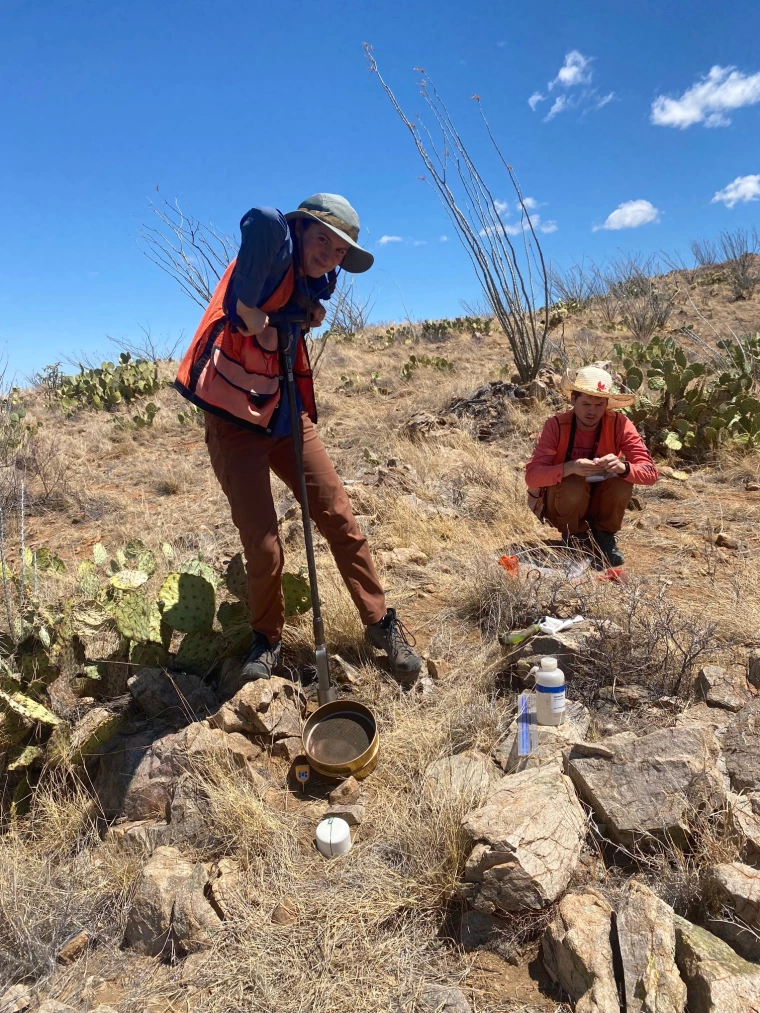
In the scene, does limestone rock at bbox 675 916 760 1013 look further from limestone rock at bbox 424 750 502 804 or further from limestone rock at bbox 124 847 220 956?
limestone rock at bbox 124 847 220 956

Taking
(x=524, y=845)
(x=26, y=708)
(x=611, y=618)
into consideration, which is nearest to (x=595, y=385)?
(x=611, y=618)

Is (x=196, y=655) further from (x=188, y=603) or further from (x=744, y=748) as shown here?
(x=744, y=748)

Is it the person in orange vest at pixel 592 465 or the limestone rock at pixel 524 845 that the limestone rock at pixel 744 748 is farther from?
the person in orange vest at pixel 592 465

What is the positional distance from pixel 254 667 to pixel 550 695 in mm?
1288

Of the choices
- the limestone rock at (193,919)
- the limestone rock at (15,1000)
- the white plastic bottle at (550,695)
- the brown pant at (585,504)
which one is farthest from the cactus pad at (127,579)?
the brown pant at (585,504)

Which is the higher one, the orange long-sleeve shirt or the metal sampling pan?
the orange long-sleeve shirt

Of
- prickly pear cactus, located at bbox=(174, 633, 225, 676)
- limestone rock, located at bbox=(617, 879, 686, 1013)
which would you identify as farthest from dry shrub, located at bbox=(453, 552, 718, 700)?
prickly pear cactus, located at bbox=(174, 633, 225, 676)

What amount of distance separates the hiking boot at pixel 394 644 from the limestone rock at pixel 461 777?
0.51m

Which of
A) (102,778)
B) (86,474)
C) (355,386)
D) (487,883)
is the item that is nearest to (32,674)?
(102,778)

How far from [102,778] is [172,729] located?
322 mm

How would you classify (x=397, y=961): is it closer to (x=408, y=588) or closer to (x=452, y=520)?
(x=408, y=588)

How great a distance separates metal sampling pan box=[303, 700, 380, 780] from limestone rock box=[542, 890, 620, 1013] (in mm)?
915

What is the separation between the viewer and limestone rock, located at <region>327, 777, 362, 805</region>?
2.38 meters

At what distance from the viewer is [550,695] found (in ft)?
7.96
